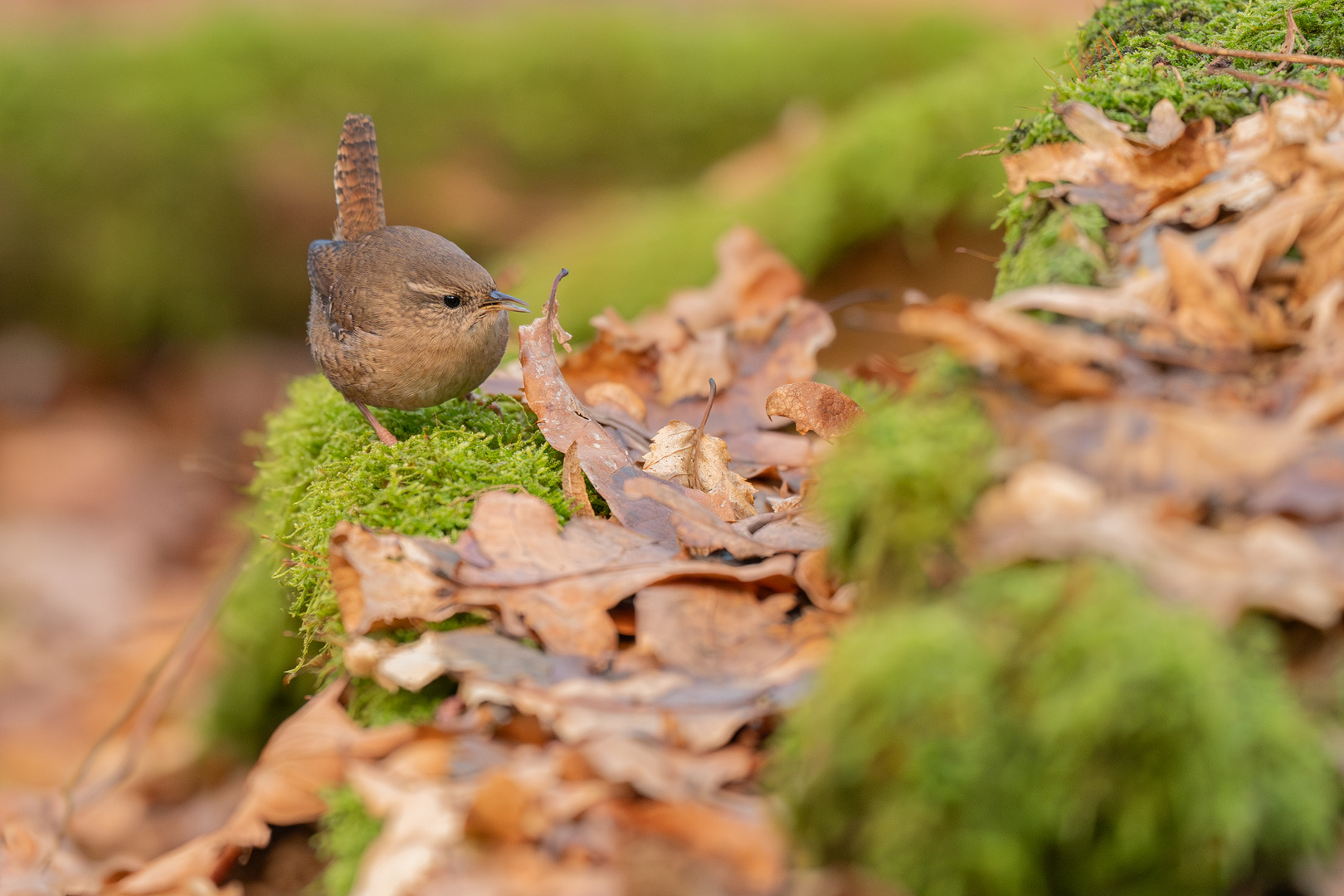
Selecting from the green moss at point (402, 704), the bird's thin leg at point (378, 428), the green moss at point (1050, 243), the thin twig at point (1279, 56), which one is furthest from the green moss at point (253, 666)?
the thin twig at point (1279, 56)

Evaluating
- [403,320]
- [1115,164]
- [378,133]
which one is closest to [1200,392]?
[1115,164]

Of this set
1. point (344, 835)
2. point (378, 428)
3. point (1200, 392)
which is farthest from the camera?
point (378, 428)

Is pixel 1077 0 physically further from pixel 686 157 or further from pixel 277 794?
pixel 277 794

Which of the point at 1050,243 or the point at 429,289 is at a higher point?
the point at 1050,243

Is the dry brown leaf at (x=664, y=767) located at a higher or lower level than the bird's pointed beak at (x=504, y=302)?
lower

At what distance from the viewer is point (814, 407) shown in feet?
9.25

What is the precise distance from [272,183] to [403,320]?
17.3ft

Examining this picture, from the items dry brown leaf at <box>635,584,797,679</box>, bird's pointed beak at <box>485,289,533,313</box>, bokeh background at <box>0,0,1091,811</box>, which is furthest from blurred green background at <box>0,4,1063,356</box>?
dry brown leaf at <box>635,584,797,679</box>

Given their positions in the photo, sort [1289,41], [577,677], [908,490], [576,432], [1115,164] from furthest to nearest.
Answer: [576,432], [1289,41], [1115,164], [577,677], [908,490]

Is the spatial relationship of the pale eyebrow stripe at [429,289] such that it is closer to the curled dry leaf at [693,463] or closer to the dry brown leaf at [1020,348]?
the curled dry leaf at [693,463]

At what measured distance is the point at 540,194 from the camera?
331 inches

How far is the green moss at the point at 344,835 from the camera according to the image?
169cm

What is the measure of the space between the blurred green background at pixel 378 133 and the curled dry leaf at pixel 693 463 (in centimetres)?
398

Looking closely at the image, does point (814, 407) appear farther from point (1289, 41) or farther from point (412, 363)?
point (1289, 41)
